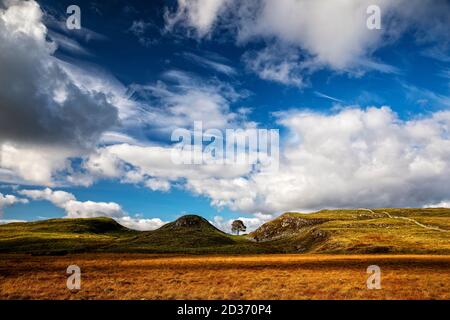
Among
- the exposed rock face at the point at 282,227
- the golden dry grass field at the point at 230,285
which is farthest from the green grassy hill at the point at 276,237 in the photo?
the golden dry grass field at the point at 230,285

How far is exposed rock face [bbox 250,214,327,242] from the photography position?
15475cm

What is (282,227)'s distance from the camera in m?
168

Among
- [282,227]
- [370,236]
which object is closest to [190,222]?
[282,227]

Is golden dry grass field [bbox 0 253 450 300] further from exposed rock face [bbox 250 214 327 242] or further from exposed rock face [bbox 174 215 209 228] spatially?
exposed rock face [bbox 174 215 209 228]

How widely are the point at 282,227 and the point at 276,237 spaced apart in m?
11.7

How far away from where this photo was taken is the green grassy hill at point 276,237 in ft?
277

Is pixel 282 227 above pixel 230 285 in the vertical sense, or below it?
below

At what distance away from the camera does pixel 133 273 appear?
3909 centimetres

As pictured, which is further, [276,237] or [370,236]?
[276,237]

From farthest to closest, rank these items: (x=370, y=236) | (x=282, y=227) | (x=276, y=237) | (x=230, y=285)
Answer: (x=282, y=227)
(x=276, y=237)
(x=370, y=236)
(x=230, y=285)

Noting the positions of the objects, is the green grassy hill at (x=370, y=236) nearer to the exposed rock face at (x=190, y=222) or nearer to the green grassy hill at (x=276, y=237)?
the green grassy hill at (x=276, y=237)

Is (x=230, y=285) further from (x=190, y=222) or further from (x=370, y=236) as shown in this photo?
(x=190, y=222)

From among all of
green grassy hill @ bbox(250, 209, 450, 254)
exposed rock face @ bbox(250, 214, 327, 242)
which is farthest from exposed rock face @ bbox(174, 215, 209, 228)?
green grassy hill @ bbox(250, 209, 450, 254)
